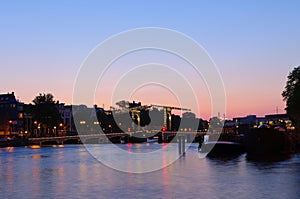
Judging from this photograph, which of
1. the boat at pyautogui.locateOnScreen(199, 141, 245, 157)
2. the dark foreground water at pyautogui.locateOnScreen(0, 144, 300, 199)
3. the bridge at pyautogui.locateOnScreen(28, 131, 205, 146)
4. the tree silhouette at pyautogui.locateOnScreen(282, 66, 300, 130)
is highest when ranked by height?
the tree silhouette at pyautogui.locateOnScreen(282, 66, 300, 130)

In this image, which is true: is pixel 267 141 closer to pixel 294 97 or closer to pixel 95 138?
pixel 294 97

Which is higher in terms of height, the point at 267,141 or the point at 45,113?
the point at 45,113

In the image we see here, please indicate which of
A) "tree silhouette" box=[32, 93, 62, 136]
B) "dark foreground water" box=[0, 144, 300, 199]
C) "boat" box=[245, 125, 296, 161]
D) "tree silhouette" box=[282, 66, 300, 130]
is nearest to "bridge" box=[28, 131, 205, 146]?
"tree silhouette" box=[32, 93, 62, 136]

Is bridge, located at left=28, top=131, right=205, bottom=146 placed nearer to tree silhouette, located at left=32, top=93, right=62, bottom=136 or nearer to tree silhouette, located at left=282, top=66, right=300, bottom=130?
tree silhouette, located at left=32, top=93, right=62, bottom=136

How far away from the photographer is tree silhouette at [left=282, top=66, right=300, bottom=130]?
66425mm

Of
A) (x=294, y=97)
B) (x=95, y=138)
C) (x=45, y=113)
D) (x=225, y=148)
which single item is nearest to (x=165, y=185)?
(x=225, y=148)

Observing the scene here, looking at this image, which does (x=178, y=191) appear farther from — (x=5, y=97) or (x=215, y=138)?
(x=5, y=97)

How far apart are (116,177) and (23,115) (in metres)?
162

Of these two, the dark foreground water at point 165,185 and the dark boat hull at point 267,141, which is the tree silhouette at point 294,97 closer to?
the dark boat hull at point 267,141

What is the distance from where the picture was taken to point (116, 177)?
35.9 meters

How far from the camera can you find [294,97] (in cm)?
6700

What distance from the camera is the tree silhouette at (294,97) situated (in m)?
66.4

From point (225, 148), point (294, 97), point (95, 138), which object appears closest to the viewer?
point (294, 97)

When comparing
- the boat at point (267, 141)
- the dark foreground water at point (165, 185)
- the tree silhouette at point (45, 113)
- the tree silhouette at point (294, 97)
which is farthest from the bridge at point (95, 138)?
the dark foreground water at point (165, 185)
